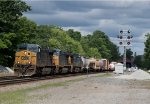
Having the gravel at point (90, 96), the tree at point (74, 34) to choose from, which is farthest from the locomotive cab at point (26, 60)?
the tree at point (74, 34)

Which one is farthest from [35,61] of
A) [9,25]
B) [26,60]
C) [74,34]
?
[74,34]

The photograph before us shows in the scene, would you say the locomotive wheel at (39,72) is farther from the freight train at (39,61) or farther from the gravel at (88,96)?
the gravel at (88,96)

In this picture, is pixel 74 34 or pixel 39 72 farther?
pixel 74 34

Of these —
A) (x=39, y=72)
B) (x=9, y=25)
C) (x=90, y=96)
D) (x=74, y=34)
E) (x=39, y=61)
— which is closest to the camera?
(x=90, y=96)

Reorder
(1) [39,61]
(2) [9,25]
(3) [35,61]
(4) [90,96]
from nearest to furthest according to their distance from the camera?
(4) [90,96] < (3) [35,61] < (1) [39,61] < (2) [9,25]

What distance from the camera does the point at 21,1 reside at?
7969cm

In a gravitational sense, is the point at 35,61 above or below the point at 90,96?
above

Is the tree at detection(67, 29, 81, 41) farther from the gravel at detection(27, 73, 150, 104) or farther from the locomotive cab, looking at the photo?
the gravel at detection(27, 73, 150, 104)

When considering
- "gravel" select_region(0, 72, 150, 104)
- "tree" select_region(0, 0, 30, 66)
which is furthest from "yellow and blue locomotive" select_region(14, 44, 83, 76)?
"gravel" select_region(0, 72, 150, 104)

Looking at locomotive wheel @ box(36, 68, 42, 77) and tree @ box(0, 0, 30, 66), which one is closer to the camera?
locomotive wheel @ box(36, 68, 42, 77)

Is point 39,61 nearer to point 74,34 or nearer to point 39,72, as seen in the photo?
point 39,72

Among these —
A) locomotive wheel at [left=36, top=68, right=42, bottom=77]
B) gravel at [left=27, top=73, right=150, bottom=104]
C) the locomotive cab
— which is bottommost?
gravel at [left=27, top=73, right=150, bottom=104]

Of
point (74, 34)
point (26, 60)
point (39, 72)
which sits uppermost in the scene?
point (74, 34)

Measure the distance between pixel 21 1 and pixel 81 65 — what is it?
14.9m
